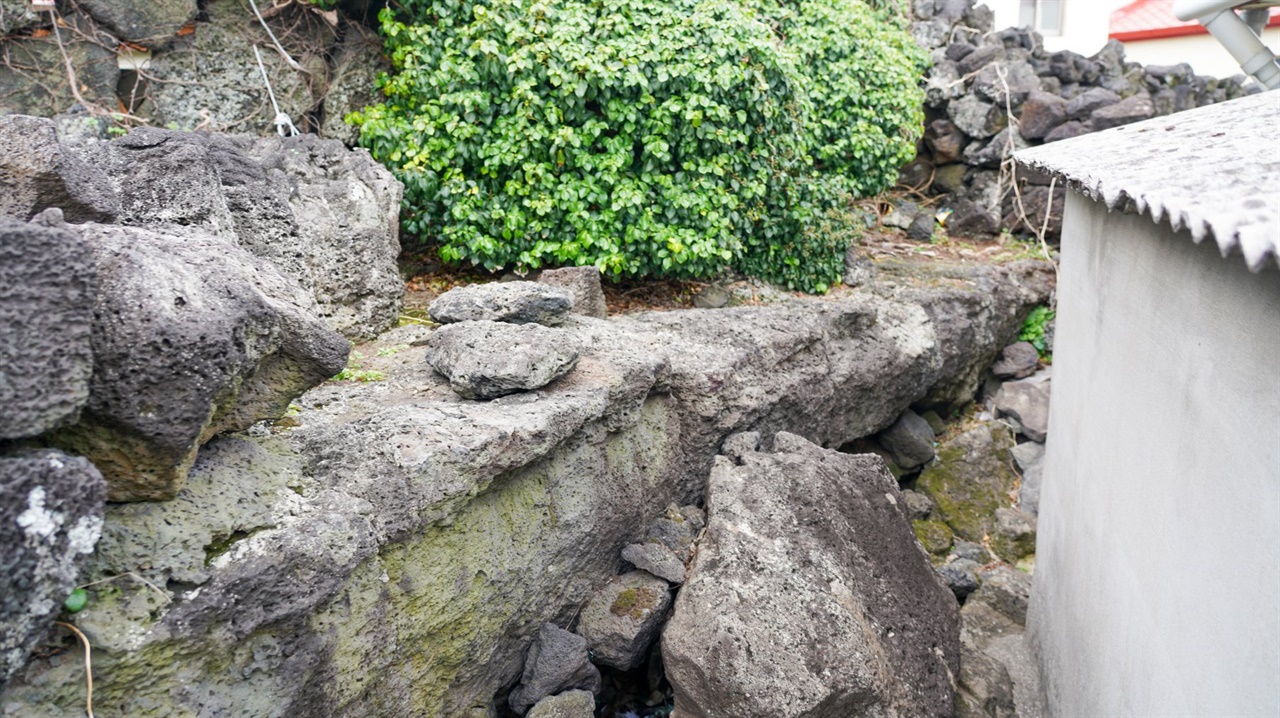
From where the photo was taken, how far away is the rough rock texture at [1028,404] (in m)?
8.52

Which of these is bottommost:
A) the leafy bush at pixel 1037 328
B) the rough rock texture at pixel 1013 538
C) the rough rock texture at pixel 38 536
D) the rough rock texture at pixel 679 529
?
the rough rock texture at pixel 1013 538

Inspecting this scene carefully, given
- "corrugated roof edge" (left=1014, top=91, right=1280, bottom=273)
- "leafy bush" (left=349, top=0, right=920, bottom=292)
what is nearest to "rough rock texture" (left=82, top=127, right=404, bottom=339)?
"leafy bush" (left=349, top=0, right=920, bottom=292)

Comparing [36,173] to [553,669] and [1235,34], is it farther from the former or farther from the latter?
[1235,34]

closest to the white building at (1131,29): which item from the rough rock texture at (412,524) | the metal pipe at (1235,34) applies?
the metal pipe at (1235,34)

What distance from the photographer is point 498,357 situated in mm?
4320

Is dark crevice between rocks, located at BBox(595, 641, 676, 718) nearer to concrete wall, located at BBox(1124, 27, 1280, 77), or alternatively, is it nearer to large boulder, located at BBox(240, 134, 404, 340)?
large boulder, located at BBox(240, 134, 404, 340)

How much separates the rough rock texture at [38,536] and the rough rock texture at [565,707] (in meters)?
2.32

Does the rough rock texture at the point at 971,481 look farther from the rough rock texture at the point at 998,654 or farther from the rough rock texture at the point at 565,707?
the rough rock texture at the point at 565,707

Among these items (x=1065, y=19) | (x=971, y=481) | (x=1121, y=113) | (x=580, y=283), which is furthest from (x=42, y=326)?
(x=1065, y=19)

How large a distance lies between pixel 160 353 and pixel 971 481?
695 centimetres

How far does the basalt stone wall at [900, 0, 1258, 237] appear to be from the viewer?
35.7 feet

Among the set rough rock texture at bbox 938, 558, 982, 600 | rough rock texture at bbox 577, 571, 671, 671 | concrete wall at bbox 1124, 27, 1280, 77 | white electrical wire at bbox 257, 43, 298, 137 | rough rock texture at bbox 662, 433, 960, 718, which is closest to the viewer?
rough rock texture at bbox 662, 433, 960, 718

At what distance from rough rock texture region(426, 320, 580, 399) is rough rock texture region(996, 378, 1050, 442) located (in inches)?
225

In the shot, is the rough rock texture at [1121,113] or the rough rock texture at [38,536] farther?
the rough rock texture at [1121,113]
